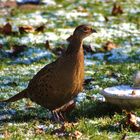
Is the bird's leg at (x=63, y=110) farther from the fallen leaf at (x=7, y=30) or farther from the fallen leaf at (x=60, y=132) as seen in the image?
the fallen leaf at (x=7, y=30)

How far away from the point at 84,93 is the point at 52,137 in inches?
69.0

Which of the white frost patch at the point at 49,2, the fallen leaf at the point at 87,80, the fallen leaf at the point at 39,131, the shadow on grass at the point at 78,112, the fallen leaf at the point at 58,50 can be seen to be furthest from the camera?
the white frost patch at the point at 49,2

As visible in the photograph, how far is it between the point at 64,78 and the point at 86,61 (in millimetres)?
3030

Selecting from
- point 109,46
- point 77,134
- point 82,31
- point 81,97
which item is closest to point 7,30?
point 109,46

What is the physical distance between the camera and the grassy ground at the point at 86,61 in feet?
17.2

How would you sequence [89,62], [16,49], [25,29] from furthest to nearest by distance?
1. [25,29]
2. [16,49]
3. [89,62]

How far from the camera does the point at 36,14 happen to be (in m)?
11.4

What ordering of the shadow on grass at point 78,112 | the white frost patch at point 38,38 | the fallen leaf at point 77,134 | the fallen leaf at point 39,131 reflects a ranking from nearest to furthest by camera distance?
1. the fallen leaf at point 77,134
2. the fallen leaf at point 39,131
3. the shadow on grass at point 78,112
4. the white frost patch at point 38,38

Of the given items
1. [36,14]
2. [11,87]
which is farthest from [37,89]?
[36,14]

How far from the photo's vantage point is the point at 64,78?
17.7 feet

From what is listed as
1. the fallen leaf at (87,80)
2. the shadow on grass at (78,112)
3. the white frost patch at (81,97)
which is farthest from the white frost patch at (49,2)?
the shadow on grass at (78,112)

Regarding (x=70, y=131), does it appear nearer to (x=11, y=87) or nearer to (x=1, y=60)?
(x=11, y=87)

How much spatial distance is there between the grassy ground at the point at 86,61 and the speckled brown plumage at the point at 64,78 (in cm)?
22

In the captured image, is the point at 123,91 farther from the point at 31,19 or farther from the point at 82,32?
the point at 31,19
